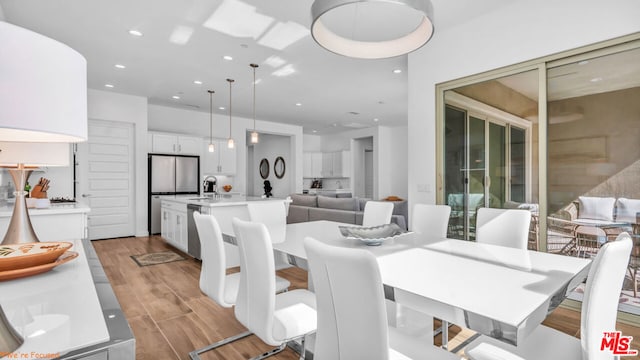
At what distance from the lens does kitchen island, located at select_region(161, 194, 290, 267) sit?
401 cm

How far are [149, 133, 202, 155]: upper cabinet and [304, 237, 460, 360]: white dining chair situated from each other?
6385 millimetres

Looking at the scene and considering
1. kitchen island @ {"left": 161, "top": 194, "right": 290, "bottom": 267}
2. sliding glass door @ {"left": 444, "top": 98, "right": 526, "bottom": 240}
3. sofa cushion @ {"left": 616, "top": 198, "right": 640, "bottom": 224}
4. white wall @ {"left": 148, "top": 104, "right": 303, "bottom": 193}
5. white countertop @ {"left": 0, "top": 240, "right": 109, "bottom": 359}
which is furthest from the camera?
white wall @ {"left": 148, "top": 104, "right": 303, "bottom": 193}

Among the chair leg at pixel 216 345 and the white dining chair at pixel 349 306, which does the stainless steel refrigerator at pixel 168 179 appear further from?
the white dining chair at pixel 349 306

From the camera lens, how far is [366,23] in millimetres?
3287

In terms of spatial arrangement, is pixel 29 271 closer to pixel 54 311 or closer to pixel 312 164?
pixel 54 311

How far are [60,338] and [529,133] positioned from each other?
3.55 meters

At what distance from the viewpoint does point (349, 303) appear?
1046 mm

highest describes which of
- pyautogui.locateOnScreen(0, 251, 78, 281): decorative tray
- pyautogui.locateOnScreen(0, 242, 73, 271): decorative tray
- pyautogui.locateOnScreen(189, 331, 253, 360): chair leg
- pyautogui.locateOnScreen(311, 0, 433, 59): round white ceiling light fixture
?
pyautogui.locateOnScreen(311, 0, 433, 59): round white ceiling light fixture

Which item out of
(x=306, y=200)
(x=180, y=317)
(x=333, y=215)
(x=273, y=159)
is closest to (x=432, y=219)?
(x=180, y=317)

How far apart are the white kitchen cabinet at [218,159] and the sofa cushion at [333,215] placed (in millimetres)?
3262

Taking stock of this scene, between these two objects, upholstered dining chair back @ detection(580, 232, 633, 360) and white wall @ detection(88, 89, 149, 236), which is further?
white wall @ detection(88, 89, 149, 236)


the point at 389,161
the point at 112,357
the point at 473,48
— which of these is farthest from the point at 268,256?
the point at 389,161

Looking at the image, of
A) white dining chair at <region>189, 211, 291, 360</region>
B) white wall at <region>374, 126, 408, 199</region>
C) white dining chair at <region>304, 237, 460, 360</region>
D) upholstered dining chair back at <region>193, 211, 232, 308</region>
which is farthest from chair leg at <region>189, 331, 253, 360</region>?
white wall at <region>374, 126, 408, 199</region>

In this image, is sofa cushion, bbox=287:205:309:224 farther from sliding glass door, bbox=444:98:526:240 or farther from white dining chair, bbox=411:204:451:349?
white dining chair, bbox=411:204:451:349
